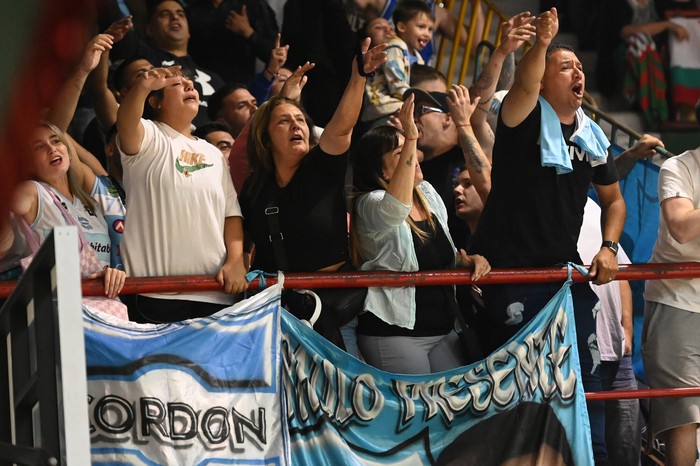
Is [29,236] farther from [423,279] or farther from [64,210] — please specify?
[423,279]

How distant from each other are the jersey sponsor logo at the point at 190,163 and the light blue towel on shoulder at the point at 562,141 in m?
1.49

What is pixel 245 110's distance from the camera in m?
6.33

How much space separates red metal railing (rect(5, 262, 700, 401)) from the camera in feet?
13.1

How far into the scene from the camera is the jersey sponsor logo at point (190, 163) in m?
4.31

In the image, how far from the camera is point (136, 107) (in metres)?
4.19

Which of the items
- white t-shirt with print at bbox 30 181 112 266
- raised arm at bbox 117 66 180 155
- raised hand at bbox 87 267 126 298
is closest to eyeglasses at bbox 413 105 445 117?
raised arm at bbox 117 66 180 155

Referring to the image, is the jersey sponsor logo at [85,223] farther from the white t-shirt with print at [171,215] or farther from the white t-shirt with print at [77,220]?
the white t-shirt with print at [171,215]

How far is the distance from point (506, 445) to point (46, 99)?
3.64m

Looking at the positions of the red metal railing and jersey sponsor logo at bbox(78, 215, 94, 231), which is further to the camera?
jersey sponsor logo at bbox(78, 215, 94, 231)

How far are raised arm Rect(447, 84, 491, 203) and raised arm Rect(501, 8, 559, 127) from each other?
57cm

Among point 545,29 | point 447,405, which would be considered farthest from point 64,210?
point 545,29

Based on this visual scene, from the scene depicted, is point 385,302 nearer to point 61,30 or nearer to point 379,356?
point 379,356

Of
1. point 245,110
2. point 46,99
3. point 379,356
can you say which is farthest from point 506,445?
point 46,99

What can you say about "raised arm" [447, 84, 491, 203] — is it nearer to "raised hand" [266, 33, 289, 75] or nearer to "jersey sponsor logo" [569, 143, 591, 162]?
"jersey sponsor logo" [569, 143, 591, 162]
